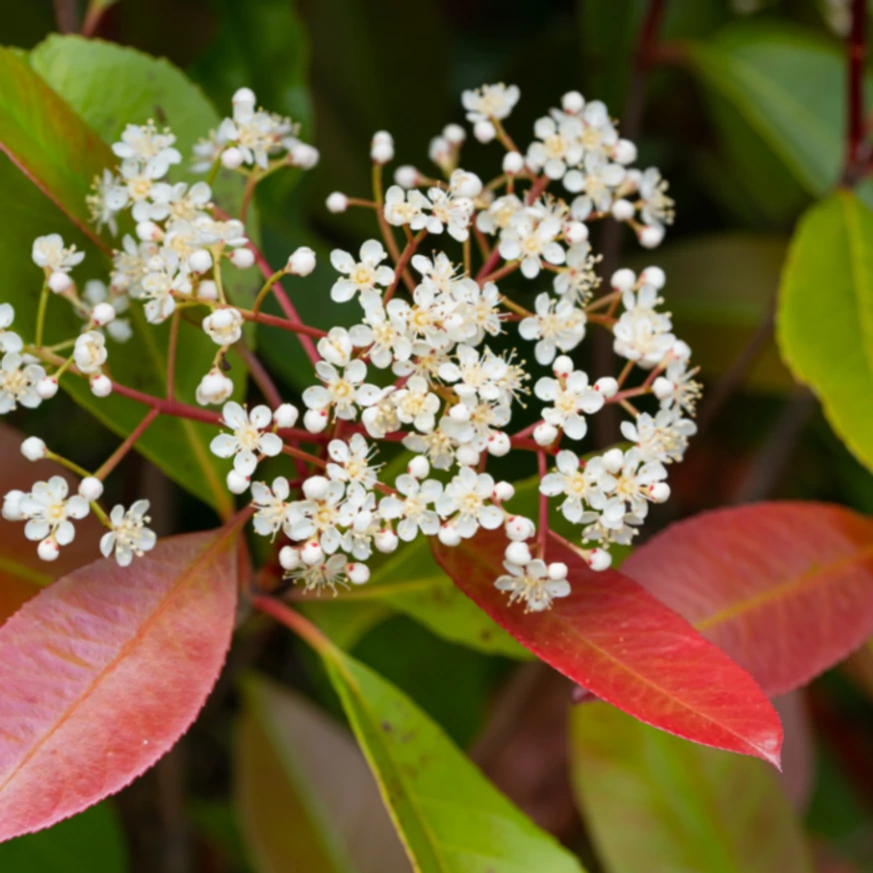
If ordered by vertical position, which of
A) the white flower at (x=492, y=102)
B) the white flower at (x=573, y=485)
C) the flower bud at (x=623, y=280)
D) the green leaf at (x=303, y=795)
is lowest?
the green leaf at (x=303, y=795)

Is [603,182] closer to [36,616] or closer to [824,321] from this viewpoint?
[824,321]

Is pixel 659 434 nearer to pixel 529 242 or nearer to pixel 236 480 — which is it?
pixel 529 242

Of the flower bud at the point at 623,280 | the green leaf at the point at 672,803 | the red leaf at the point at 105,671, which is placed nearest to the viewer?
the red leaf at the point at 105,671

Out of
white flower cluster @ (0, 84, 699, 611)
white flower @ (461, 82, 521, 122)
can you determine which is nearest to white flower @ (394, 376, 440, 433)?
white flower cluster @ (0, 84, 699, 611)

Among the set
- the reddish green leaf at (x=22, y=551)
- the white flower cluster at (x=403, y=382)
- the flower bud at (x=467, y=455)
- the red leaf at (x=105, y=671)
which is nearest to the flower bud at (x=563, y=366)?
the white flower cluster at (x=403, y=382)

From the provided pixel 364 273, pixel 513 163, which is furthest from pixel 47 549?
pixel 513 163

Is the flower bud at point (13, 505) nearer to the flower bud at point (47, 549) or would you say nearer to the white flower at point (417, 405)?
the flower bud at point (47, 549)

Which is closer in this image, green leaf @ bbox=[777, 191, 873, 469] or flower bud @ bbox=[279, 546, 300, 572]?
flower bud @ bbox=[279, 546, 300, 572]

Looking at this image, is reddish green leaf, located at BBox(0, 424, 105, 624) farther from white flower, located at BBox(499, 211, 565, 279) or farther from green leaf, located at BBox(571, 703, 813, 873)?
green leaf, located at BBox(571, 703, 813, 873)
